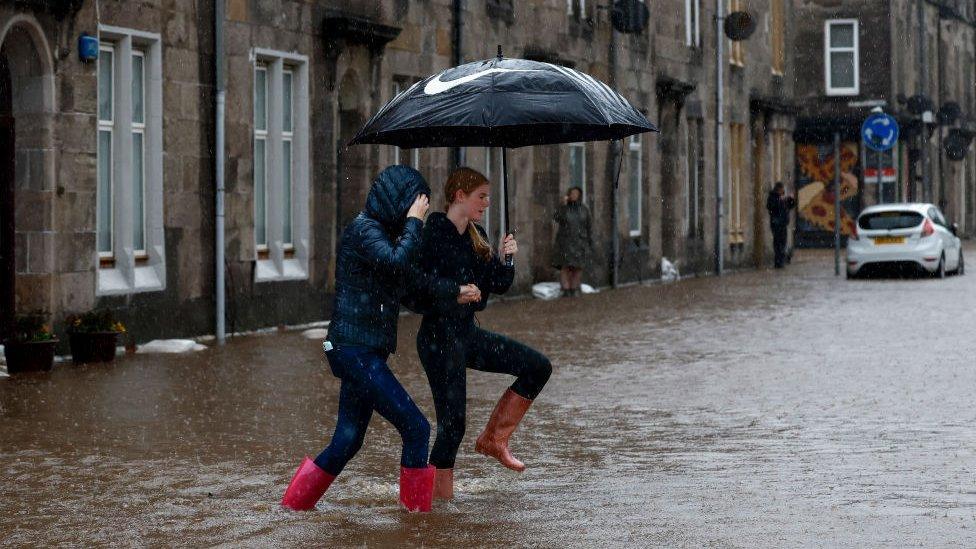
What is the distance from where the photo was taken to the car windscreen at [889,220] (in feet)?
114

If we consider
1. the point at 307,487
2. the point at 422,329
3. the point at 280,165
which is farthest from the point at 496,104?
the point at 280,165

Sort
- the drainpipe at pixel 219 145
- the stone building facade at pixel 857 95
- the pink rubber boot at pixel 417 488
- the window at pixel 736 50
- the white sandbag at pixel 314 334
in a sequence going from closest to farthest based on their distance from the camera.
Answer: the pink rubber boot at pixel 417 488, the white sandbag at pixel 314 334, the drainpipe at pixel 219 145, the window at pixel 736 50, the stone building facade at pixel 857 95

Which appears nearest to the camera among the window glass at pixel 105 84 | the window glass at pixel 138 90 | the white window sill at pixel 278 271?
the window glass at pixel 105 84

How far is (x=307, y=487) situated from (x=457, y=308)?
1014mm

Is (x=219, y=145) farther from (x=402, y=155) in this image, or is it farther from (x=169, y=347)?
(x=402, y=155)

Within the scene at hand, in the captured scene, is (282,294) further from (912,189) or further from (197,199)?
(912,189)

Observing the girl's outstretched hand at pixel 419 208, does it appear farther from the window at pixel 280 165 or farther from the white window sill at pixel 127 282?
the window at pixel 280 165

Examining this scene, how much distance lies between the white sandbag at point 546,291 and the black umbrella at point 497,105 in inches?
771

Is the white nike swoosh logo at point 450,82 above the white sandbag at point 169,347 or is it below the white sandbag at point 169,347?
above

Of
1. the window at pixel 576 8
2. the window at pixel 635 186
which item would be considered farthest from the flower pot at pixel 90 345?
the window at pixel 635 186

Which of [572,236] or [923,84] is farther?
[923,84]

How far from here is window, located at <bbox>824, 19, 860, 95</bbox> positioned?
5731cm

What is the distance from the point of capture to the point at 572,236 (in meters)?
28.8

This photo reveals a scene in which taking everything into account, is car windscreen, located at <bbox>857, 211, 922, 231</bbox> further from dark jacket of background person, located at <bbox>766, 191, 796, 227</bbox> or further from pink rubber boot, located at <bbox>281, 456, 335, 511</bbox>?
pink rubber boot, located at <bbox>281, 456, 335, 511</bbox>
